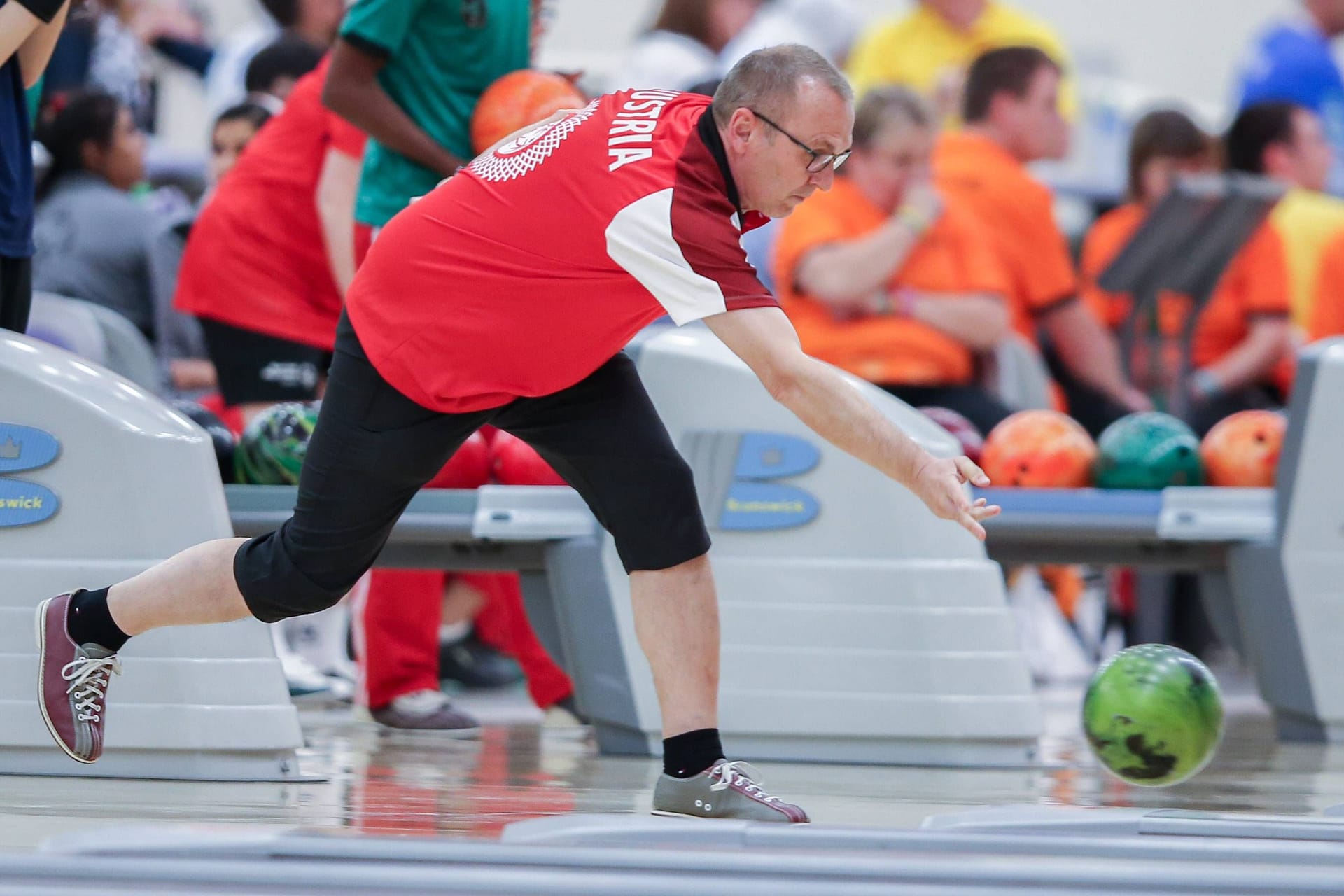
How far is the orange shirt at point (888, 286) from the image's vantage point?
5.71m

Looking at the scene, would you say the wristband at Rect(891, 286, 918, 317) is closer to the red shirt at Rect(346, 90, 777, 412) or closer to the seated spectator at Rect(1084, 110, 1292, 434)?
the seated spectator at Rect(1084, 110, 1292, 434)

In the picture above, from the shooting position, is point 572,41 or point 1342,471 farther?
point 572,41

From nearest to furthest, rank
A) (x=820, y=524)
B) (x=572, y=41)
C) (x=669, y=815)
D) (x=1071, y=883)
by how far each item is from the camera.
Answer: (x=1071, y=883) < (x=669, y=815) < (x=820, y=524) < (x=572, y=41)

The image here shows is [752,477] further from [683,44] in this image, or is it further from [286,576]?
[683,44]

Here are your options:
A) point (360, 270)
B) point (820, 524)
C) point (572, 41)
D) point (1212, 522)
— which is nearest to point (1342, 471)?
point (1212, 522)

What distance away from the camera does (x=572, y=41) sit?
Result: 553 inches

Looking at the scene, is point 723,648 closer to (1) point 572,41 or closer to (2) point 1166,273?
(2) point 1166,273

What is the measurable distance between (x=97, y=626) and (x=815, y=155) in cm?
162

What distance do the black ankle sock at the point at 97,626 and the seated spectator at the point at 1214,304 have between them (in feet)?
14.9

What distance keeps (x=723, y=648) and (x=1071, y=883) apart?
209cm

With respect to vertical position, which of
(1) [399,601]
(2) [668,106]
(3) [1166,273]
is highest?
(2) [668,106]

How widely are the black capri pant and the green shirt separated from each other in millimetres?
1292

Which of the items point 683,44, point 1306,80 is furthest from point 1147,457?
point 1306,80

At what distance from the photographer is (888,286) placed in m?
5.82
